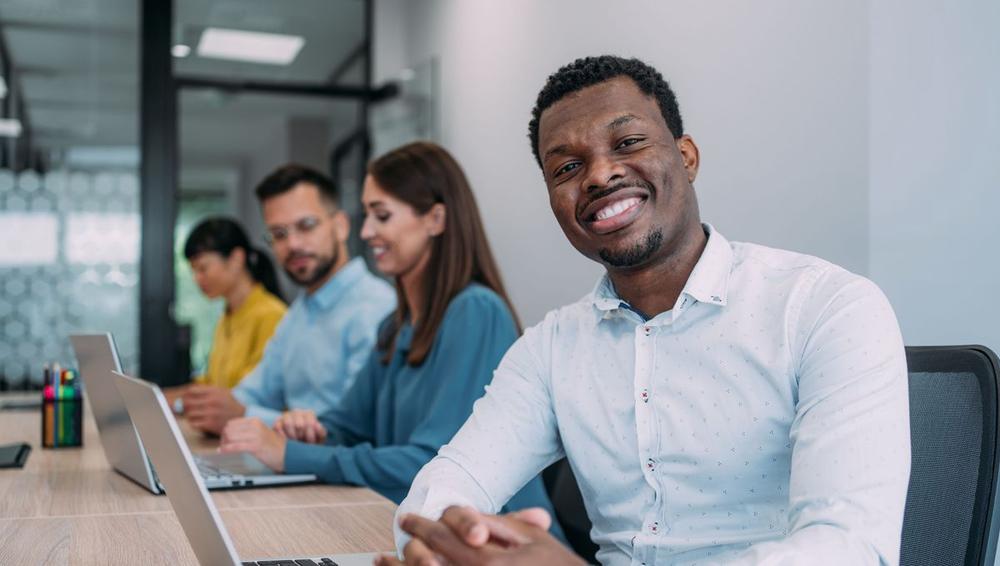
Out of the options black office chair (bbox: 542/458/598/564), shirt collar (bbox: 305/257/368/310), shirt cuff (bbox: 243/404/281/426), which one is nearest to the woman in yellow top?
shirt collar (bbox: 305/257/368/310)

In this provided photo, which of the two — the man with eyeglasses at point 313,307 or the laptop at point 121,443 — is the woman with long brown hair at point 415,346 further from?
the man with eyeglasses at point 313,307

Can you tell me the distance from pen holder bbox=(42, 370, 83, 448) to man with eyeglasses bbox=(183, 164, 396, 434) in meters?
0.47

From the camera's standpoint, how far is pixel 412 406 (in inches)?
91.0

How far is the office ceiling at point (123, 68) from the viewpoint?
198 inches

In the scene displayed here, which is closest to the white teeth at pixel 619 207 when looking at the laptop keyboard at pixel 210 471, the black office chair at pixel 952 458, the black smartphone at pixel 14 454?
the black office chair at pixel 952 458

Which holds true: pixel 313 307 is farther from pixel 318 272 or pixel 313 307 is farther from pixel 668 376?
pixel 668 376

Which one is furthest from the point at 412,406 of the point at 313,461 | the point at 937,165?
the point at 937,165

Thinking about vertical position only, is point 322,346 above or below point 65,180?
below

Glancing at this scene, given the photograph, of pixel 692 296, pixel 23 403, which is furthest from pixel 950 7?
pixel 23 403

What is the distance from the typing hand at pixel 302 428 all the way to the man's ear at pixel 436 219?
529 millimetres

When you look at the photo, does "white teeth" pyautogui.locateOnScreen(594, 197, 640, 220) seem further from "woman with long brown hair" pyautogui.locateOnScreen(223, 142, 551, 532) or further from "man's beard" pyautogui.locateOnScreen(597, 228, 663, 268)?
"woman with long brown hair" pyautogui.locateOnScreen(223, 142, 551, 532)

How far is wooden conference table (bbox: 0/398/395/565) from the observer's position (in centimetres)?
142

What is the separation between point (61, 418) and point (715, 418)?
180 cm

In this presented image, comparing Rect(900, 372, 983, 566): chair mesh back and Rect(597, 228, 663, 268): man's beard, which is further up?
Rect(597, 228, 663, 268): man's beard
